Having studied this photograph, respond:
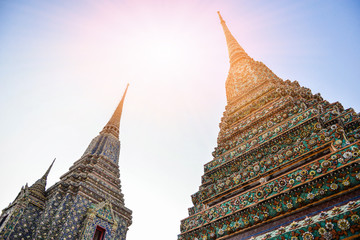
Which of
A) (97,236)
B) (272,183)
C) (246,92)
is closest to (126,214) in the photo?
(97,236)

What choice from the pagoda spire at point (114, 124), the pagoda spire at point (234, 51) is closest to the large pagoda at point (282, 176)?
the pagoda spire at point (234, 51)

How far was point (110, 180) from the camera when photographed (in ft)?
49.0

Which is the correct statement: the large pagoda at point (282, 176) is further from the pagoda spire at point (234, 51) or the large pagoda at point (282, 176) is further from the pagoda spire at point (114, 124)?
the pagoda spire at point (114, 124)

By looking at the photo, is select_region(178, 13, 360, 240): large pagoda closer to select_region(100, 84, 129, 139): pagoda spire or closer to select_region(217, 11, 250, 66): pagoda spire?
select_region(217, 11, 250, 66): pagoda spire

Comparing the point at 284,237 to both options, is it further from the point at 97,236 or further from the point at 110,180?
the point at 110,180

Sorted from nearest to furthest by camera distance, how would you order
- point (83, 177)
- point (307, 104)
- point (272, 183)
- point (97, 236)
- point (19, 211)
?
point (272, 183), point (307, 104), point (19, 211), point (97, 236), point (83, 177)

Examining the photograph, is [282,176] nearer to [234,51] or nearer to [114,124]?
[234,51]

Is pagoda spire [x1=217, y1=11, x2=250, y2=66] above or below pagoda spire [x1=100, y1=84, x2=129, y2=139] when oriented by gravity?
below

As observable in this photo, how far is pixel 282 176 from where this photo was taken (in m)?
3.82

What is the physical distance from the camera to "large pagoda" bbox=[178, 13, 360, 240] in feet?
10.1

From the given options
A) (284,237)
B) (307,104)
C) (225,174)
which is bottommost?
(284,237)

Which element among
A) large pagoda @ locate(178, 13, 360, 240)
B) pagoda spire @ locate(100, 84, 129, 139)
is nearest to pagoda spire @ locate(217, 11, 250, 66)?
large pagoda @ locate(178, 13, 360, 240)

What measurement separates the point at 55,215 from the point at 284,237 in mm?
10687

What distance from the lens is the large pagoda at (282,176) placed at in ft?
10.1
